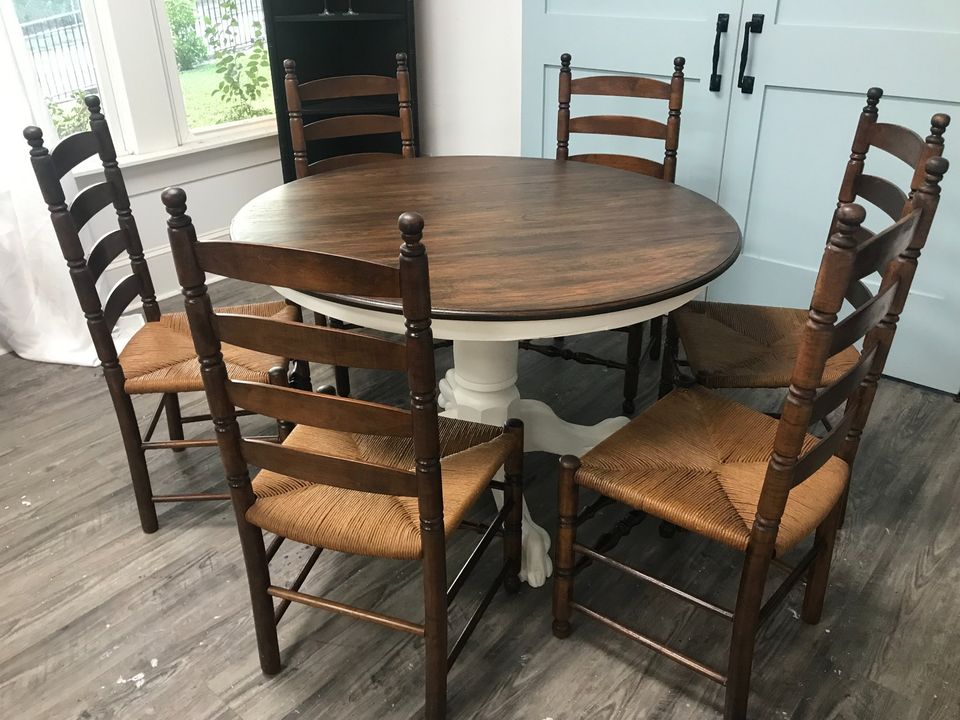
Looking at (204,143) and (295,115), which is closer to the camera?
(295,115)

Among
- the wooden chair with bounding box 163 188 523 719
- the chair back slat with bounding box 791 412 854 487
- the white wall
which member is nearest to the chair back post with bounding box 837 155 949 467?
the chair back slat with bounding box 791 412 854 487

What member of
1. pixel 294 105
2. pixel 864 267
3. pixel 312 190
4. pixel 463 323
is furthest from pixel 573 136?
pixel 864 267

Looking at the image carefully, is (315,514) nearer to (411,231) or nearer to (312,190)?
(411,231)

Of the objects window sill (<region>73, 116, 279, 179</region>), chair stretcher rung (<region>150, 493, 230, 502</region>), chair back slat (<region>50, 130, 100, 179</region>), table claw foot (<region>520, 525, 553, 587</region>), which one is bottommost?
table claw foot (<region>520, 525, 553, 587</region>)

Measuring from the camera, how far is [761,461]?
145 cm

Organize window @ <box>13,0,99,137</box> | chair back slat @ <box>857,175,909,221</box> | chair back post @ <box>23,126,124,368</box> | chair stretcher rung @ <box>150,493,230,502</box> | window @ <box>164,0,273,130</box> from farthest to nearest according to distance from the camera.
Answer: window @ <box>164,0,273,130</box>
window @ <box>13,0,99,137</box>
chair stretcher rung @ <box>150,493,230,502</box>
chair back post @ <box>23,126,124,368</box>
chair back slat @ <box>857,175,909,221</box>

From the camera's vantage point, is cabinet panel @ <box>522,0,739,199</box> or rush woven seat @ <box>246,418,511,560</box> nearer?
rush woven seat @ <box>246,418,511,560</box>

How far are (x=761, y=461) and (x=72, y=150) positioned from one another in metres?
1.72

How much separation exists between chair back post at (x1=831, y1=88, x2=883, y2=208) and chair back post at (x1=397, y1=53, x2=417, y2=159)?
4.25 feet

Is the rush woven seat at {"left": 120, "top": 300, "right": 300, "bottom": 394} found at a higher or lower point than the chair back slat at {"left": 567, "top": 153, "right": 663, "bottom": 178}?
lower

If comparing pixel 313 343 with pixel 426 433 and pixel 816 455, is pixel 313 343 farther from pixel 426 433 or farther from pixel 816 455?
pixel 816 455

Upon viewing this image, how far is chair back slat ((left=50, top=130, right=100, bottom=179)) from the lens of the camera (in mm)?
1811

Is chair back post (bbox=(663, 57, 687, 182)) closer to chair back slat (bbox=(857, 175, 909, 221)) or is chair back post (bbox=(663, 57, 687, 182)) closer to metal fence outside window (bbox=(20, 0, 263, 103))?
chair back slat (bbox=(857, 175, 909, 221))

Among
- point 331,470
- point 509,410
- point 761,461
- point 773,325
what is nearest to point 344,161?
point 509,410
